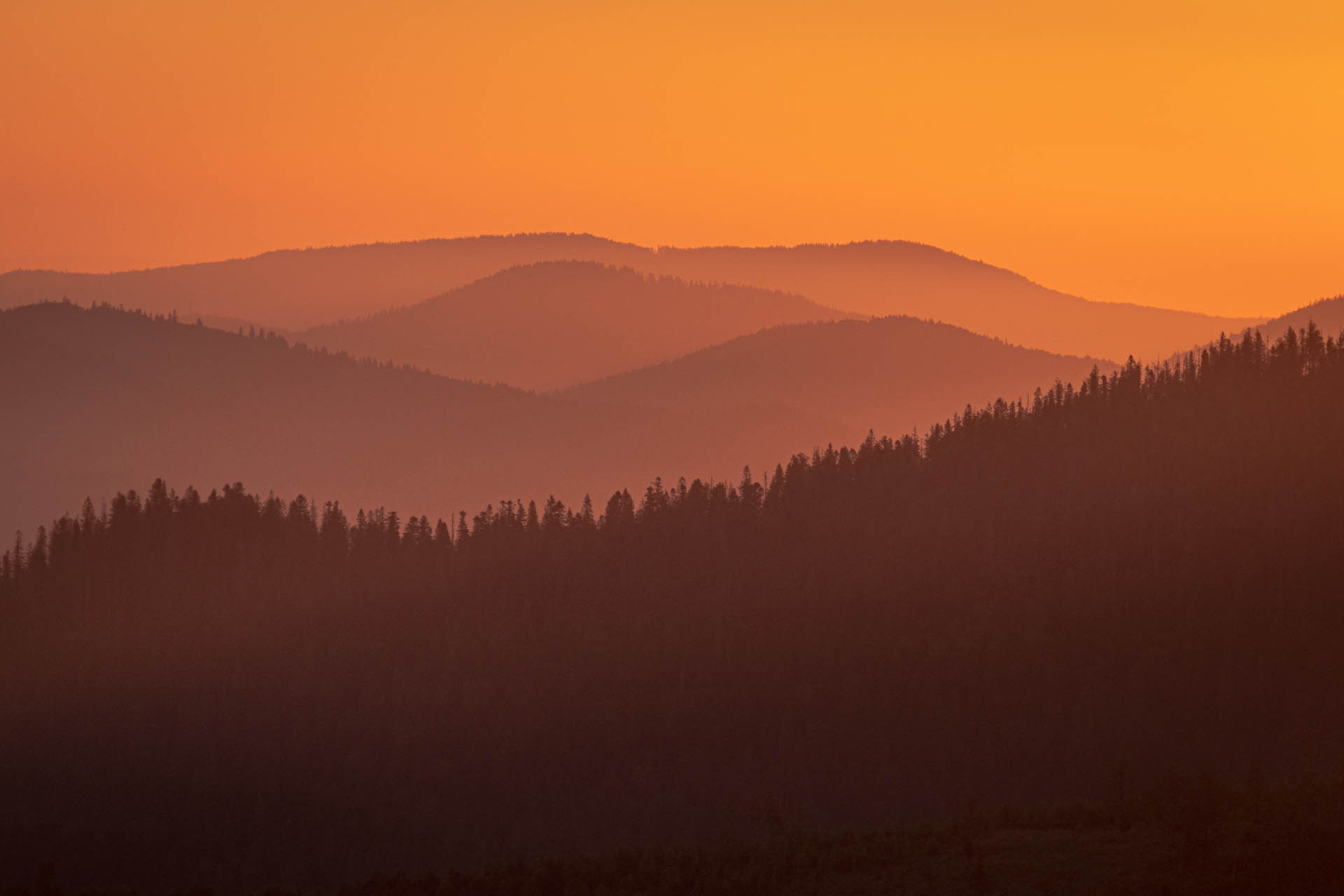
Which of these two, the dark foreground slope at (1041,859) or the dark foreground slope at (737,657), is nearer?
the dark foreground slope at (1041,859)

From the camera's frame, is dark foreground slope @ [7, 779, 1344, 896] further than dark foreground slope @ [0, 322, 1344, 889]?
No

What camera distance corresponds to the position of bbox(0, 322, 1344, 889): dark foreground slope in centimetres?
13838

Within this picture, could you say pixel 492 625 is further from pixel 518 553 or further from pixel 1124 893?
pixel 1124 893

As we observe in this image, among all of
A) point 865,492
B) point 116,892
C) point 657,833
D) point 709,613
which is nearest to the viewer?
point 116,892

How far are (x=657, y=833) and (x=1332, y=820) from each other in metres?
78.5

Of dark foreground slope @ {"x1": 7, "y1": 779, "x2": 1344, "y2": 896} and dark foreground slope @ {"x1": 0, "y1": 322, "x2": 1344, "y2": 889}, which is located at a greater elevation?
dark foreground slope @ {"x1": 0, "y1": 322, "x2": 1344, "y2": 889}

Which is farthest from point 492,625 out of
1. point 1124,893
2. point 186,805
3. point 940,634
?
point 1124,893

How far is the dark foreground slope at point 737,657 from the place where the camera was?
138m

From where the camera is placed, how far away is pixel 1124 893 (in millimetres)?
65938

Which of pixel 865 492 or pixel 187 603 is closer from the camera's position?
pixel 865 492

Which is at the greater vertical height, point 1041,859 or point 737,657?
point 737,657

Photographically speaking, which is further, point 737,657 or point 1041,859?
point 737,657

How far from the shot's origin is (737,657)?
15662cm

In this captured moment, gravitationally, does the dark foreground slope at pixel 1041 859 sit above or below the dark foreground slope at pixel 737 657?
below
